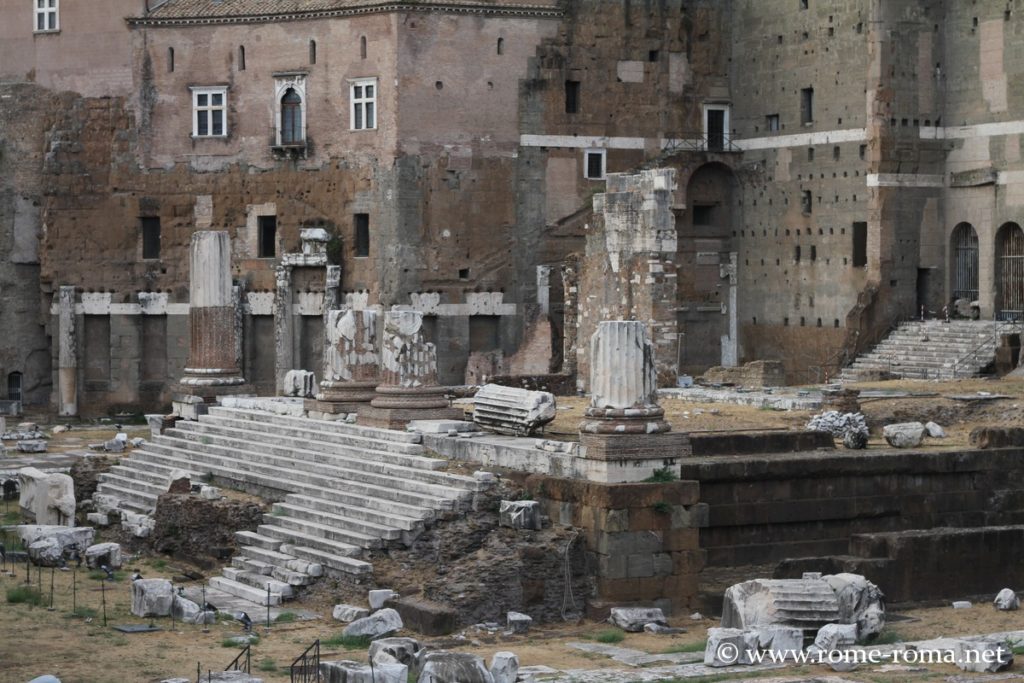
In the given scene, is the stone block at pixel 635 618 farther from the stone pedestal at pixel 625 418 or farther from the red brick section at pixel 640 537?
the stone pedestal at pixel 625 418

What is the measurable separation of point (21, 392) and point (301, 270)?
7.95 meters

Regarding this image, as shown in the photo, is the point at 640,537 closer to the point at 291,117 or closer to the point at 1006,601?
the point at 1006,601

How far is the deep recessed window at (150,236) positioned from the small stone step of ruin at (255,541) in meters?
22.9

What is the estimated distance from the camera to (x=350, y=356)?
32094mm

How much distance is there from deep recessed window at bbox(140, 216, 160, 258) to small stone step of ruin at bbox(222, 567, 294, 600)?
23.8 m

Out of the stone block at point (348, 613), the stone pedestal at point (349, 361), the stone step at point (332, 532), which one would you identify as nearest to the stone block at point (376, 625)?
the stone block at point (348, 613)

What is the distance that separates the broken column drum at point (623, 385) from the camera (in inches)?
987

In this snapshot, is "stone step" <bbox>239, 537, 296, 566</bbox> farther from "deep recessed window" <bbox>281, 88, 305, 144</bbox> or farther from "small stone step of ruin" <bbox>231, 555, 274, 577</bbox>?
"deep recessed window" <bbox>281, 88, 305, 144</bbox>

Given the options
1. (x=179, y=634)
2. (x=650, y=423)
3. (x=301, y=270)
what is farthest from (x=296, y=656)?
(x=301, y=270)

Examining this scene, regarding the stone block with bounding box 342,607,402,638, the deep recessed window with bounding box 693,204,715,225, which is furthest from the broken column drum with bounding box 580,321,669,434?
the deep recessed window with bounding box 693,204,715,225

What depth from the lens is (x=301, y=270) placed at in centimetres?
4884

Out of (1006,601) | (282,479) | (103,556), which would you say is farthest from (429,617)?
(282,479)

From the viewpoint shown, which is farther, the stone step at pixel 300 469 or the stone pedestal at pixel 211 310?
the stone pedestal at pixel 211 310

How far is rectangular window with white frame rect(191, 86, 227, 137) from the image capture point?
4953 centimetres
